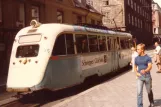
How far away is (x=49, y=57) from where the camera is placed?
10477 mm

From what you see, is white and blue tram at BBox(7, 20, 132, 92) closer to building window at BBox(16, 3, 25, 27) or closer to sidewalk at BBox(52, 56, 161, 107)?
sidewalk at BBox(52, 56, 161, 107)

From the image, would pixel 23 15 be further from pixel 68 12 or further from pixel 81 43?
pixel 81 43

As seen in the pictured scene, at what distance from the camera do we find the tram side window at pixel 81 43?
12.4 metres

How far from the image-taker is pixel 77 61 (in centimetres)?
1212

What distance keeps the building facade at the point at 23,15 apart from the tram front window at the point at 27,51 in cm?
914

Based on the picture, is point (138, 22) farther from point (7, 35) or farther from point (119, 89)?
point (119, 89)

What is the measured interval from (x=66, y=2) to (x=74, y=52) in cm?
1835

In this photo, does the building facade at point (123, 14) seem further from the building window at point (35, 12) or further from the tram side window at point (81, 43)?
the tram side window at point (81, 43)

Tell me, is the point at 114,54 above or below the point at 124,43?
below

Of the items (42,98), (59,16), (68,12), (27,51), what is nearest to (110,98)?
(42,98)

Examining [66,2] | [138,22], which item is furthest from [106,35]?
[138,22]

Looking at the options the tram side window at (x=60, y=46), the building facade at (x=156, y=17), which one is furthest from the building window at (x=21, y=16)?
the building facade at (x=156, y=17)

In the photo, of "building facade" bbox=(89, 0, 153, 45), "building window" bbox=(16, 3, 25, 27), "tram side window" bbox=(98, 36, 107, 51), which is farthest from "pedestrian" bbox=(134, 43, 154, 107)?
"building facade" bbox=(89, 0, 153, 45)

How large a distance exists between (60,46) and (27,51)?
1256 mm
